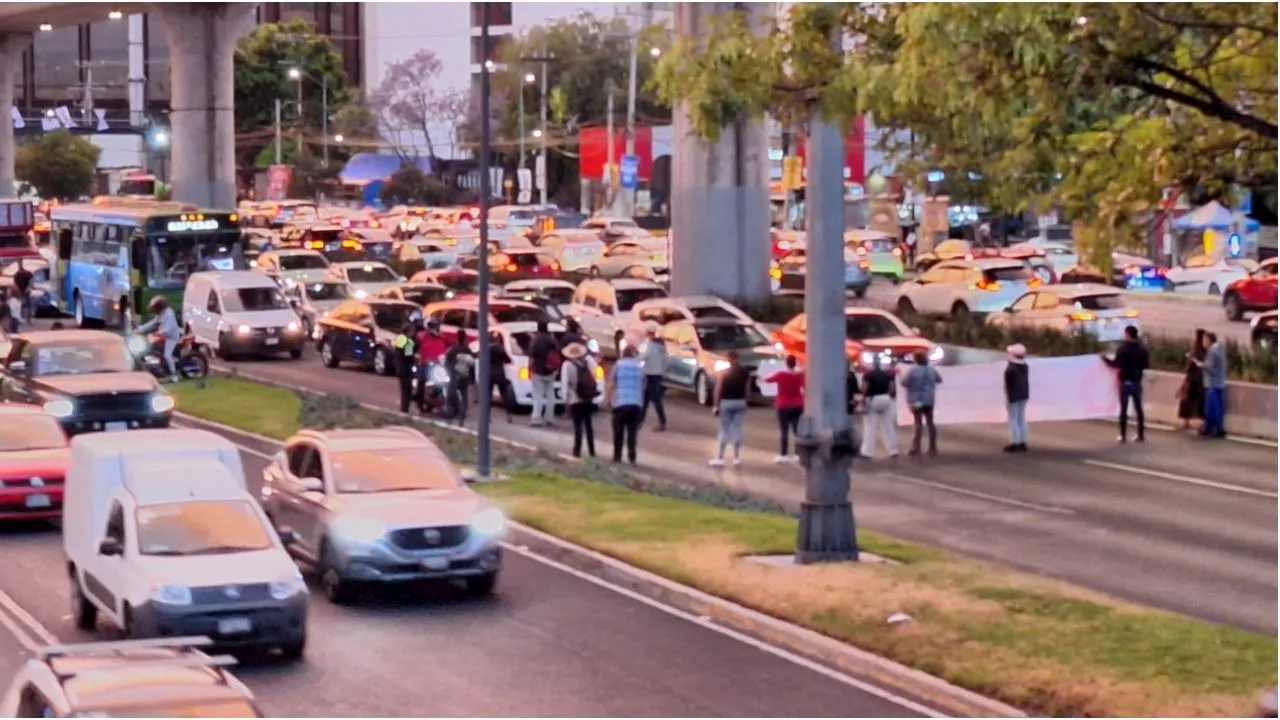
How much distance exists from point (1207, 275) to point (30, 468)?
A: 4382 cm

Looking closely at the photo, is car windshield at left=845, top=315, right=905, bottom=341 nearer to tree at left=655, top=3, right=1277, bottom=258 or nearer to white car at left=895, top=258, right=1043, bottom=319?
white car at left=895, top=258, right=1043, bottom=319

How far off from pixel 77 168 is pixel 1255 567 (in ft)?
291

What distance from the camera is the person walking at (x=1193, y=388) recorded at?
30438 mm

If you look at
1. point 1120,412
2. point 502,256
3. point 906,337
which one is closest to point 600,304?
point 906,337

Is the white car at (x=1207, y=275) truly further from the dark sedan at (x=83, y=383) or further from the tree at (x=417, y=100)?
the tree at (x=417, y=100)

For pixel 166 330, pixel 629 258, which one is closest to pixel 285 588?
pixel 166 330

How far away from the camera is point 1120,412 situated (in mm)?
30125

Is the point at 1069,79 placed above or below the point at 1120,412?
above

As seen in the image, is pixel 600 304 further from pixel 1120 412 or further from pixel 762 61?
pixel 762 61

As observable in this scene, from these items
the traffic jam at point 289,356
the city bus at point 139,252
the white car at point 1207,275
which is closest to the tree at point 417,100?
the traffic jam at point 289,356

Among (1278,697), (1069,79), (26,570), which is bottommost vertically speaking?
(26,570)

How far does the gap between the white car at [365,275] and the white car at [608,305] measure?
31.9 feet

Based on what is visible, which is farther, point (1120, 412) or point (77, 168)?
point (77, 168)

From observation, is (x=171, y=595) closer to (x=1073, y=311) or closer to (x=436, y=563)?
(x=436, y=563)
